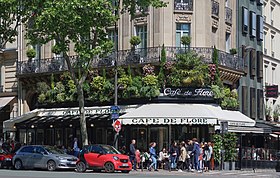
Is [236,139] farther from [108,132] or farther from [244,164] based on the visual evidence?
[108,132]

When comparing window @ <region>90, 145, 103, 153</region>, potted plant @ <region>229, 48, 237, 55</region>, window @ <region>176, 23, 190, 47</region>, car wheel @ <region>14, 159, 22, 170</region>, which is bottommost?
car wheel @ <region>14, 159, 22, 170</region>

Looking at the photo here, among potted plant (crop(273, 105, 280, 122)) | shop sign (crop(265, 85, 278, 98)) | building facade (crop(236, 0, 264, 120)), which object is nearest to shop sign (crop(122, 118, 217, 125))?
building facade (crop(236, 0, 264, 120))

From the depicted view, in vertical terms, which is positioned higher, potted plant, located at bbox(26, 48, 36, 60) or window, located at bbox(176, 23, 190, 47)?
window, located at bbox(176, 23, 190, 47)

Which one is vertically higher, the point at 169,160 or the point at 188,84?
the point at 188,84

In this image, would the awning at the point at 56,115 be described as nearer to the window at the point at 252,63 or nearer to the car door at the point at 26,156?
the car door at the point at 26,156

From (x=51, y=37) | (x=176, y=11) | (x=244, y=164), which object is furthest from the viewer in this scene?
(x=176, y=11)

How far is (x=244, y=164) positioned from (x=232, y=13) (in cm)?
1259

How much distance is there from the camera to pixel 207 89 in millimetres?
41719

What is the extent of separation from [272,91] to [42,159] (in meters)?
24.1

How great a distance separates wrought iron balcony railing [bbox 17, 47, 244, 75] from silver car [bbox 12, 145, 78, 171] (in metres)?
6.93

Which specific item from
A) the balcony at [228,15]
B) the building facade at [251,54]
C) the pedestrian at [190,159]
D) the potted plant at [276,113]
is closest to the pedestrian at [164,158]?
the pedestrian at [190,159]

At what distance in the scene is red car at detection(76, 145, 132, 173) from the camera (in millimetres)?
32844

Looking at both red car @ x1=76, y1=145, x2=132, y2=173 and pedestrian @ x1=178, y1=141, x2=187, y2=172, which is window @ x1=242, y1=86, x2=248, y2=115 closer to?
pedestrian @ x1=178, y1=141, x2=187, y2=172

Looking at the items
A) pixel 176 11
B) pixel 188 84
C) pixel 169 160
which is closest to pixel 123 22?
pixel 176 11
